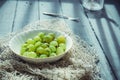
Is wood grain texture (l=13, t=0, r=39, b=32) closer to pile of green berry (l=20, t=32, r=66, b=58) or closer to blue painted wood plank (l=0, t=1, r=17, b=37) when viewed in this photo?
blue painted wood plank (l=0, t=1, r=17, b=37)

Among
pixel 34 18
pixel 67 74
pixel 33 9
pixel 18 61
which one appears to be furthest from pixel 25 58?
pixel 33 9

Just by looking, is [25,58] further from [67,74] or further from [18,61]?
[67,74]

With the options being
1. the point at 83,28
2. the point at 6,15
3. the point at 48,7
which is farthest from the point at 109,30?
the point at 6,15

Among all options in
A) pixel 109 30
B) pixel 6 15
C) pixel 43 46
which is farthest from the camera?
pixel 6 15

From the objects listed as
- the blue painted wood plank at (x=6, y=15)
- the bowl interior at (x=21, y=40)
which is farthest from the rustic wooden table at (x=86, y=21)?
the bowl interior at (x=21, y=40)

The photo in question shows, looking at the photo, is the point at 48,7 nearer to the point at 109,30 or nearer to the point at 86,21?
the point at 86,21

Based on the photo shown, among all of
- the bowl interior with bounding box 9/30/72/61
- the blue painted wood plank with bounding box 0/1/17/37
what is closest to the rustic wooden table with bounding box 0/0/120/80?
the blue painted wood plank with bounding box 0/1/17/37
